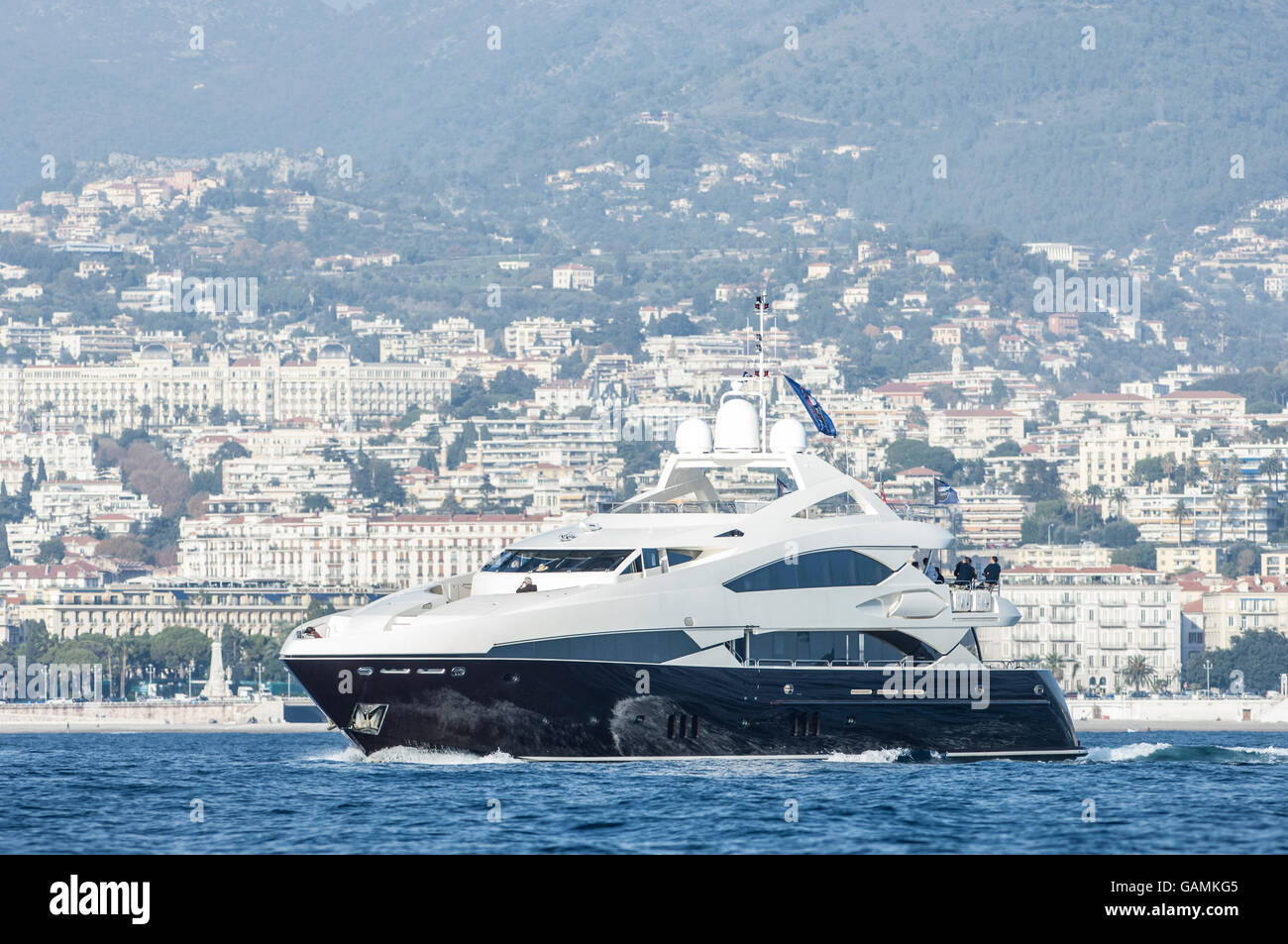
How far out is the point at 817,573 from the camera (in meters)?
42.6

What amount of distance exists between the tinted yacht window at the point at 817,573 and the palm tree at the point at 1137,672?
102 metres

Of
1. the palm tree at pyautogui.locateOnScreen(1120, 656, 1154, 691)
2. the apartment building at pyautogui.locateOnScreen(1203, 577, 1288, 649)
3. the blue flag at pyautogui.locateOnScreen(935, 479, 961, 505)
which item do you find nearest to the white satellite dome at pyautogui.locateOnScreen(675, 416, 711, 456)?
the blue flag at pyautogui.locateOnScreen(935, 479, 961, 505)

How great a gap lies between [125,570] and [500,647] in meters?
162

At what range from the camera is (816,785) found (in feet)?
124

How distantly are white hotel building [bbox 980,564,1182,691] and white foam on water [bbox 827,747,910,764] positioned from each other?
10264cm

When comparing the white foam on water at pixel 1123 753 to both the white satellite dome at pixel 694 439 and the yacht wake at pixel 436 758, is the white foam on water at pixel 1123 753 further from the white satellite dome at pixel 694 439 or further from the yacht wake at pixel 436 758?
the yacht wake at pixel 436 758

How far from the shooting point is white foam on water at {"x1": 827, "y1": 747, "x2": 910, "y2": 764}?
42.0 meters

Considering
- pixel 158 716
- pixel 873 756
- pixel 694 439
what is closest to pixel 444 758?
pixel 873 756

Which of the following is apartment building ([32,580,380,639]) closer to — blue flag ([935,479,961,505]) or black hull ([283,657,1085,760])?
blue flag ([935,479,961,505])

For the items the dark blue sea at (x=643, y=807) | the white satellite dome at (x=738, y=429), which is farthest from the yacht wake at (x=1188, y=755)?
the white satellite dome at (x=738, y=429)

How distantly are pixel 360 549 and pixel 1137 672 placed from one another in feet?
211

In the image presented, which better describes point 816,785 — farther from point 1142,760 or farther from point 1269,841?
point 1142,760

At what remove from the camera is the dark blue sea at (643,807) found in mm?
31906
